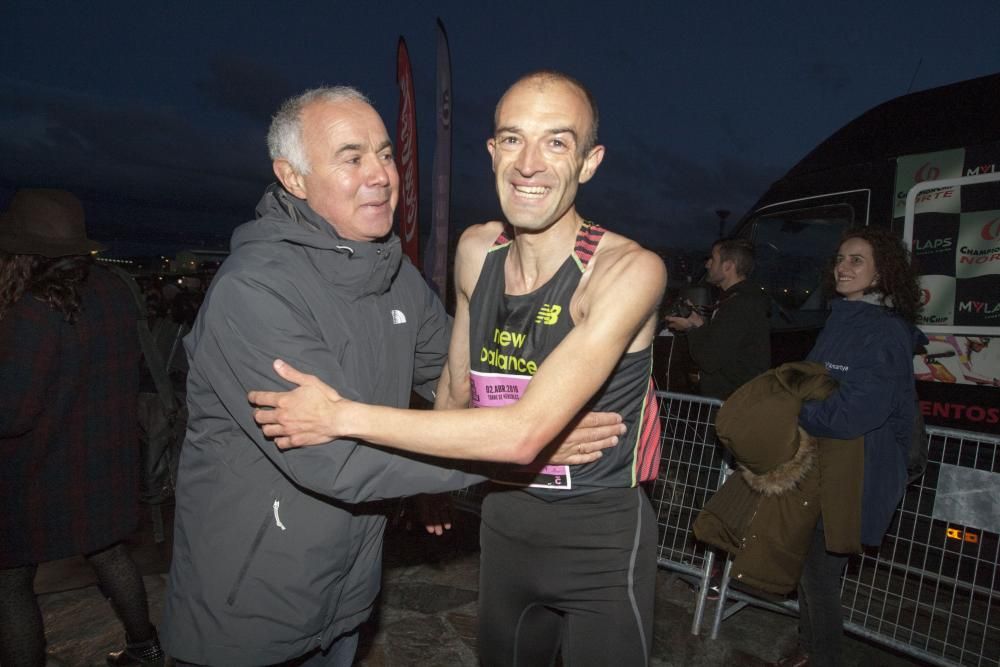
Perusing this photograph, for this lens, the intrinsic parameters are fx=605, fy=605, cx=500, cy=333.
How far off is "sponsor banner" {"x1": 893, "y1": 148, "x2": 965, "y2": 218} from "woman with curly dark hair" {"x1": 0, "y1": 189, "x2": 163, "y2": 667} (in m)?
5.13

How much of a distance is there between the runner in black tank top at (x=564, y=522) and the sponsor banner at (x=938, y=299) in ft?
10.6

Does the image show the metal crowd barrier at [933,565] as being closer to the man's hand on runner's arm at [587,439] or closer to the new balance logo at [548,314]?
the man's hand on runner's arm at [587,439]

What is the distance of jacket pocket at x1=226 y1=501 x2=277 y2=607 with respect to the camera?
1.81 metres

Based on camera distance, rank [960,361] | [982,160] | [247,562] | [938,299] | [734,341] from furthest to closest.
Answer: [734,341] < [938,299] < [960,361] < [982,160] < [247,562]

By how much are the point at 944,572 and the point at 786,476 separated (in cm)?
238

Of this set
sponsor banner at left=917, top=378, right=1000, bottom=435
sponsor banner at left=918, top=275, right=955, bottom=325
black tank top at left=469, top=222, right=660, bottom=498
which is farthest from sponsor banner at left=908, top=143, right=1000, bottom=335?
black tank top at left=469, top=222, right=660, bottom=498

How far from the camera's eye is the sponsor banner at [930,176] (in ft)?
13.7

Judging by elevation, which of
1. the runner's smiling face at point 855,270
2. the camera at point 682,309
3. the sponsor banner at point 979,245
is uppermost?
the sponsor banner at point 979,245

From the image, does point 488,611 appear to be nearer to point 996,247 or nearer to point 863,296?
point 863,296

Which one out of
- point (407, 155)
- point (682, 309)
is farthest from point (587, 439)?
point (407, 155)

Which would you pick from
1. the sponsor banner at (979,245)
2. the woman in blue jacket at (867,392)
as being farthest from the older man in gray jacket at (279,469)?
the sponsor banner at (979,245)

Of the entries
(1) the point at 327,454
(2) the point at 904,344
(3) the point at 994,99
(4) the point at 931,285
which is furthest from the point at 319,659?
(3) the point at 994,99

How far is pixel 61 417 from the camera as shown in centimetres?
281

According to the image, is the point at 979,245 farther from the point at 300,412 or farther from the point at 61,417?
the point at 61,417
